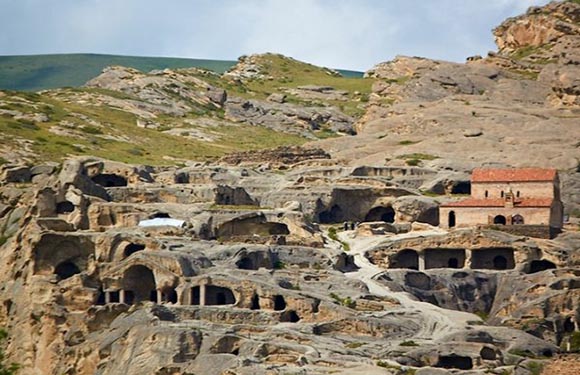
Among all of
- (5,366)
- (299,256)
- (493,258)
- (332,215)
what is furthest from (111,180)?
(493,258)

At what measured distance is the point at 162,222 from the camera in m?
102

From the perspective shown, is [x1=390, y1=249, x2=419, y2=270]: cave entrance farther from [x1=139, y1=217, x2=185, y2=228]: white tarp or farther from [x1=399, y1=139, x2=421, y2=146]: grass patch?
[x1=399, y1=139, x2=421, y2=146]: grass patch

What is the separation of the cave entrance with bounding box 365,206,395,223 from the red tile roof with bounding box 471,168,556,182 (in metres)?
7.91

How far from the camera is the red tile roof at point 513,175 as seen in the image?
10875 centimetres

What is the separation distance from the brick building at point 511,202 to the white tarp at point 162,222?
67.7 feet

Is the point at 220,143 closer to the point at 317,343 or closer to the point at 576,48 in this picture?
the point at 576,48

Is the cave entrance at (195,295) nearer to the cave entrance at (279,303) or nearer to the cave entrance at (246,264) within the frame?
the cave entrance at (246,264)

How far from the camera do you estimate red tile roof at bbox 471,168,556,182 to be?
357ft

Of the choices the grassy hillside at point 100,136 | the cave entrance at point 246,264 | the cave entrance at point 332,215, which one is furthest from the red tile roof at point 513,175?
the grassy hillside at point 100,136

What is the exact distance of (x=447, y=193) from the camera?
384 ft

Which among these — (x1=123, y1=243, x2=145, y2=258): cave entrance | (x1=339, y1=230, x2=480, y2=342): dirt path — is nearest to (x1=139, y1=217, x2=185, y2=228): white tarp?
(x1=123, y1=243, x2=145, y2=258): cave entrance

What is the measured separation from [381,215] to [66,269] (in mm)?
30461

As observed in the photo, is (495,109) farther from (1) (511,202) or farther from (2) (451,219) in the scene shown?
(1) (511,202)

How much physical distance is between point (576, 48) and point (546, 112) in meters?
23.5
